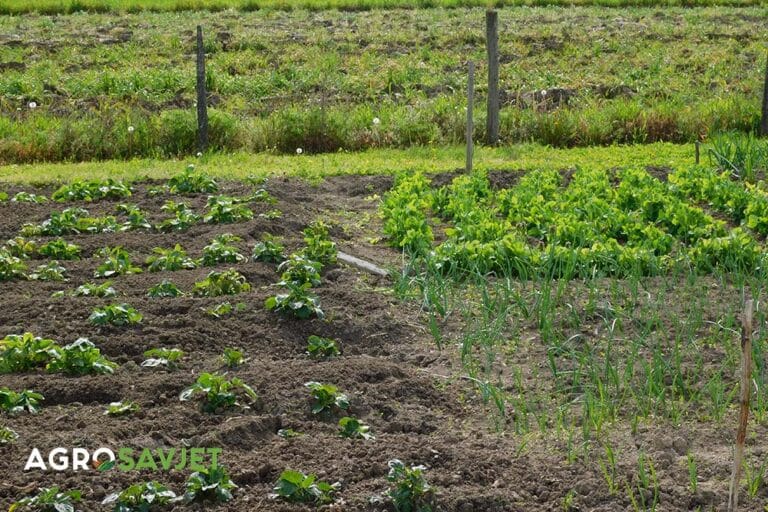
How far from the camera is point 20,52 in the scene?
19.8 meters

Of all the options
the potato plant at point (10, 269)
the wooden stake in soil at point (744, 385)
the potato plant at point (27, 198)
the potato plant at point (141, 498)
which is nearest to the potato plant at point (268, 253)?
the potato plant at point (10, 269)

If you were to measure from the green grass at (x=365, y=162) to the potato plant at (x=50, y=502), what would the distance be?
7248mm

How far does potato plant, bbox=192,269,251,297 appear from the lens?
8.02 m

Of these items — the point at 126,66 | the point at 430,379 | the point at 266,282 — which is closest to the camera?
the point at 430,379

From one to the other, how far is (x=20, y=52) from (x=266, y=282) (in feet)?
43.0

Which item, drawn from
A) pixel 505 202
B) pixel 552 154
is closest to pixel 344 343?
pixel 505 202

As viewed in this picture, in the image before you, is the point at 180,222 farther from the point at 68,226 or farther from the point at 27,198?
the point at 27,198

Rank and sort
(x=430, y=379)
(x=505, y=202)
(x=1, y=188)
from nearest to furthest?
1. (x=430, y=379)
2. (x=505, y=202)
3. (x=1, y=188)

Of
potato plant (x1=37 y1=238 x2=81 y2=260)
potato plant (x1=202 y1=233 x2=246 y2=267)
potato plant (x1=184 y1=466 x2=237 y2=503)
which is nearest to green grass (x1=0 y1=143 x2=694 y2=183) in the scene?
potato plant (x1=37 y1=238 x2=81 y2=260)

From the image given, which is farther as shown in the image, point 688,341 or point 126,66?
point 126,66

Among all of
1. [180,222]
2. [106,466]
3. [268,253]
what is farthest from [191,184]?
[106,466]

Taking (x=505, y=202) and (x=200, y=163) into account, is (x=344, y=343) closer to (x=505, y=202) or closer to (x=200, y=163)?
(x=505, y=202)

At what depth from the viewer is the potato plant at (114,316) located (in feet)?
23.7

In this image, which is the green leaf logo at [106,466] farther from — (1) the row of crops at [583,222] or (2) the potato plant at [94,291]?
(1) the row of crops at [583,222]
